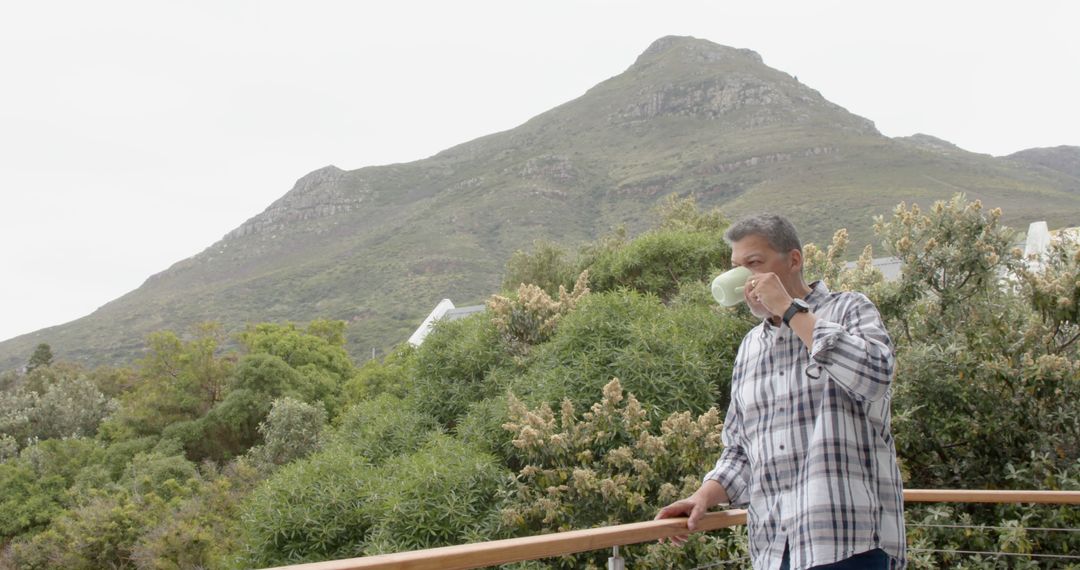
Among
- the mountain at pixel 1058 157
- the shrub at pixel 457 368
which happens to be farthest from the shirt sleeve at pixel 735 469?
the mountain at pixel 1058 157

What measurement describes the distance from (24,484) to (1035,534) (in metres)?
25.1

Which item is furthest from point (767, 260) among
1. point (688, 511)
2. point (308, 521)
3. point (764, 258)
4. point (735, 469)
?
point (308, 521)

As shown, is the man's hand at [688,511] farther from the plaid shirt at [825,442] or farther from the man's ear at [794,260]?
the man's ear at [794,260]

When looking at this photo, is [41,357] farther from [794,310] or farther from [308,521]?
[794,310]

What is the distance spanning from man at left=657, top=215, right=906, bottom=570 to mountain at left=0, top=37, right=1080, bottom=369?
37.5 metres

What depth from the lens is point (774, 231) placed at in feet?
5.16

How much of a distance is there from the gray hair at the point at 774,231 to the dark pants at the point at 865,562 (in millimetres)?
665

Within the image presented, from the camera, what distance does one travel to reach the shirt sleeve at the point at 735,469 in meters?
1.79

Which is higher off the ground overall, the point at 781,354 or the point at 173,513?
the point at 781,354

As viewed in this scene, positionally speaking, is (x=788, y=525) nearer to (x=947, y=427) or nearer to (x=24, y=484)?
(x=947, y=427)

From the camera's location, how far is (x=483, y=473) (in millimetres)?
4582

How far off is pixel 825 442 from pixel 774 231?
1.57ft

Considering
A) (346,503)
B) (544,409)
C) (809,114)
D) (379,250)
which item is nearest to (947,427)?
(544,409)

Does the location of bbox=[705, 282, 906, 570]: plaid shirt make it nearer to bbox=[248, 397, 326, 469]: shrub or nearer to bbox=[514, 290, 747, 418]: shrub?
bbox=[514, 290, 747, 418]: shrub
